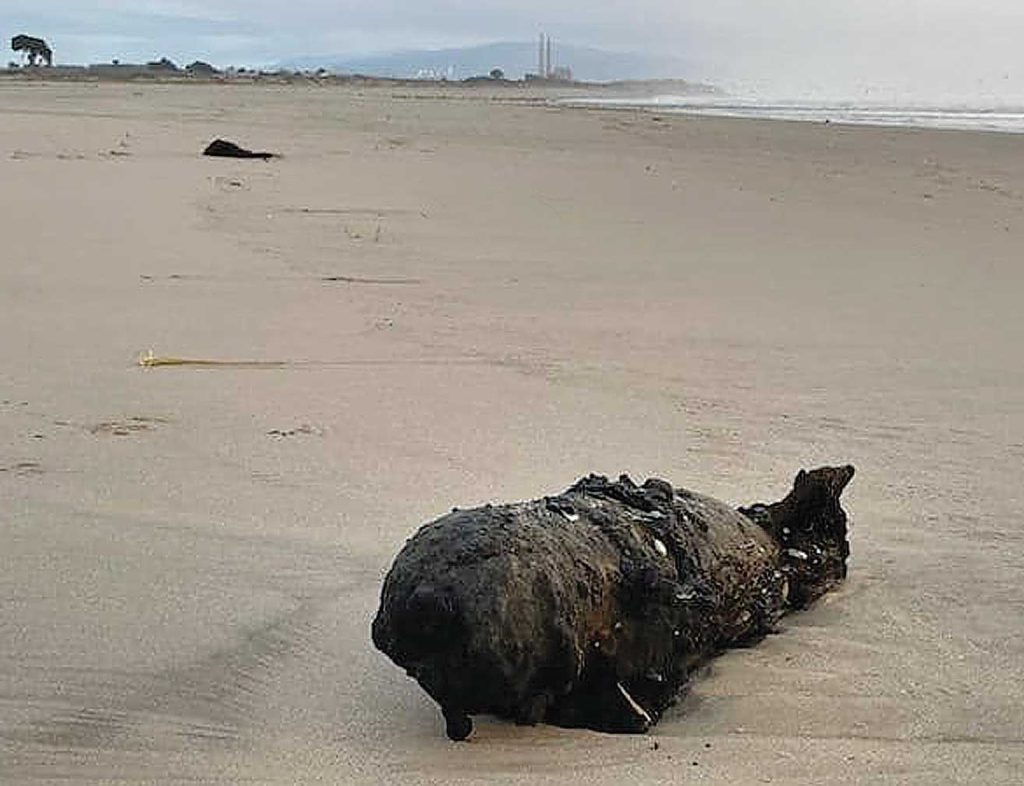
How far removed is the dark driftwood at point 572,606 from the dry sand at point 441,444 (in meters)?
0.07

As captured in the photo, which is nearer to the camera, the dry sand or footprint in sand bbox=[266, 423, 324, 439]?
the dry sand

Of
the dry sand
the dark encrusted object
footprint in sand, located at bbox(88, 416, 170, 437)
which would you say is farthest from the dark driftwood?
the dark encrusted object

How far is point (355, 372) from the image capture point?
15.8 feet

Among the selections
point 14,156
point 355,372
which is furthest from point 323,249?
point 14,156

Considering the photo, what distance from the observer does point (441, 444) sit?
3988 mm

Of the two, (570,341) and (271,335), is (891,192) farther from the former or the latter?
(271,335)

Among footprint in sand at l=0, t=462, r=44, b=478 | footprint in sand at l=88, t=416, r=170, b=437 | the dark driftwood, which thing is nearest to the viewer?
the dark driftwood

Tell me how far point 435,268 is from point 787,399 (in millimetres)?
2841

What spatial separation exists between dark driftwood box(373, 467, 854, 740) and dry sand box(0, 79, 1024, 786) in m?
0.07

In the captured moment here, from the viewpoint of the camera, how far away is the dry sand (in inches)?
88.8

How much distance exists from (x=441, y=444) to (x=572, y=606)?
1771 millimetres

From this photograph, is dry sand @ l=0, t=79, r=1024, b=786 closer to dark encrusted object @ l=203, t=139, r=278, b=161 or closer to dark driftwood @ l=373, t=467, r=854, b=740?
dark driftwood @ l=373, t=467, r=854, b=740

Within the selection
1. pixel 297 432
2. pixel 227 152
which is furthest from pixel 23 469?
pixel 227 152

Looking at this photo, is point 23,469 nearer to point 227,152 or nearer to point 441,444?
point 441,444
